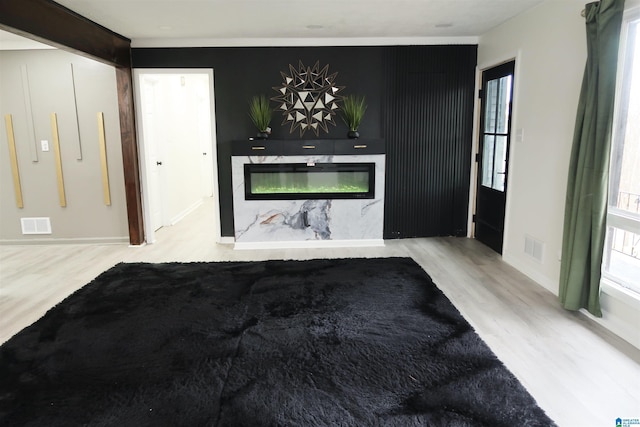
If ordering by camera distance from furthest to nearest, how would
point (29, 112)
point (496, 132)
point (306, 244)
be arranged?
point (306, 244) → point (29, 112) → point (496, 132)

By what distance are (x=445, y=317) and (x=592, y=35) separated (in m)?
2.25

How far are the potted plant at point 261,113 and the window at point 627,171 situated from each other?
3489 mm

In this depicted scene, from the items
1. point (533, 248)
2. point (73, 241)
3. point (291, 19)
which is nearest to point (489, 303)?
point (533, 248)

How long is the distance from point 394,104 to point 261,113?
1629 mm

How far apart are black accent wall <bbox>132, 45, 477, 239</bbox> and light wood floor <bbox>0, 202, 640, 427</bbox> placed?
675 mm

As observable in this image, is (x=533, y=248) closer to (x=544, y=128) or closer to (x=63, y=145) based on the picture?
(x=544, y=128)

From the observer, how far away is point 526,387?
238 cm

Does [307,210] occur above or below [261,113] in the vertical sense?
below

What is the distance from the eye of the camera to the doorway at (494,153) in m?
4.78

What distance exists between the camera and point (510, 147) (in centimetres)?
452

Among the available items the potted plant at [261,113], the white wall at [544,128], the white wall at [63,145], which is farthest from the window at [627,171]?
the white wall at [63,145]

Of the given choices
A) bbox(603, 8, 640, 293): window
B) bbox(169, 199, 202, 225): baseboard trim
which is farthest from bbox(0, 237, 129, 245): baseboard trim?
bbox(603, 8, 640, 293): window

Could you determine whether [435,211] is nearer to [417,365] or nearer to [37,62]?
[417,365]

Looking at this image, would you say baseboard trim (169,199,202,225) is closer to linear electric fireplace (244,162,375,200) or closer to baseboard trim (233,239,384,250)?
baseboard trim (233,239,384,250)
